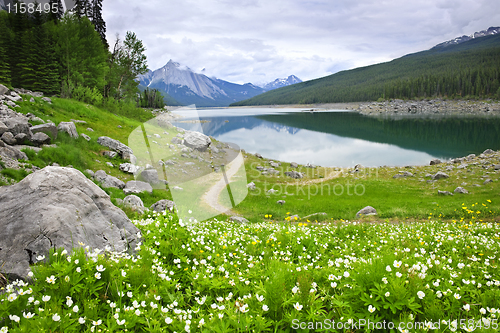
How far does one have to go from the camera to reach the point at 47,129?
18078 mm

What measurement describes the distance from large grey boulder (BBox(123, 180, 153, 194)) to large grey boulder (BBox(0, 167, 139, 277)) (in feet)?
35.4

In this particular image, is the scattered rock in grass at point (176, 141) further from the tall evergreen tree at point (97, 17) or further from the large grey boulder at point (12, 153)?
the tall evergreen tree at point (97, 17)

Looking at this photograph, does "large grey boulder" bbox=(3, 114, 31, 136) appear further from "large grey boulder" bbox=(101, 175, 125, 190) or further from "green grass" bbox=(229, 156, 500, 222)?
"green grass" bbox=(229, 156, 500, 222)

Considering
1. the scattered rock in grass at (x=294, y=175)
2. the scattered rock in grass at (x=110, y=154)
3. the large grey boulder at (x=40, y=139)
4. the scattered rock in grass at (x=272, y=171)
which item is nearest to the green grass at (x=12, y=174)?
the large grey boulder at (x=40, y=139)

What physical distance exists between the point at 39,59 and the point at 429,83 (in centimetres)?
21299

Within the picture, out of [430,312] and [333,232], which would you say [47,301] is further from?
[333,232]

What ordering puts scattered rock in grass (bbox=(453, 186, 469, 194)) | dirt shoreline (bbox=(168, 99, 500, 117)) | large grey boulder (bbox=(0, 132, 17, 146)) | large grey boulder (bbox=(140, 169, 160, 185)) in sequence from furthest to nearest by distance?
dirt shoreline (bbox=(168, 99, 500, 117)) < scattered rock in grass (bbox=(453, 186, 469, 194)) < large grey boulder (bbox=(140, 169, 160, 185)) < large grey boulder (bbox=(0, 132, 17, 146))

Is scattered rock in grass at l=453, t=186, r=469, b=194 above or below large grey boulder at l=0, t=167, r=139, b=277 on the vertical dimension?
below

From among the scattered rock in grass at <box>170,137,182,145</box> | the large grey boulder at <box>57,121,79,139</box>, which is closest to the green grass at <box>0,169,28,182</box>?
the large grey boulder at <box>57,121,79,139</box>

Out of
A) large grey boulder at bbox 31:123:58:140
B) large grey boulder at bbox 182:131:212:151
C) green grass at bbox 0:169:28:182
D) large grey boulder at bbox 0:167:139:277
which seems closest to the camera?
large grey boulder at bbox 0:167:139:277

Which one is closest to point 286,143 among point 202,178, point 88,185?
point 202,178

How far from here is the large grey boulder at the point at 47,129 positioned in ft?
57.7

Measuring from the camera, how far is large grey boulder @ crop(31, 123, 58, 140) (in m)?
17.6

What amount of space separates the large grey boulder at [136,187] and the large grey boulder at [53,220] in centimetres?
1078
